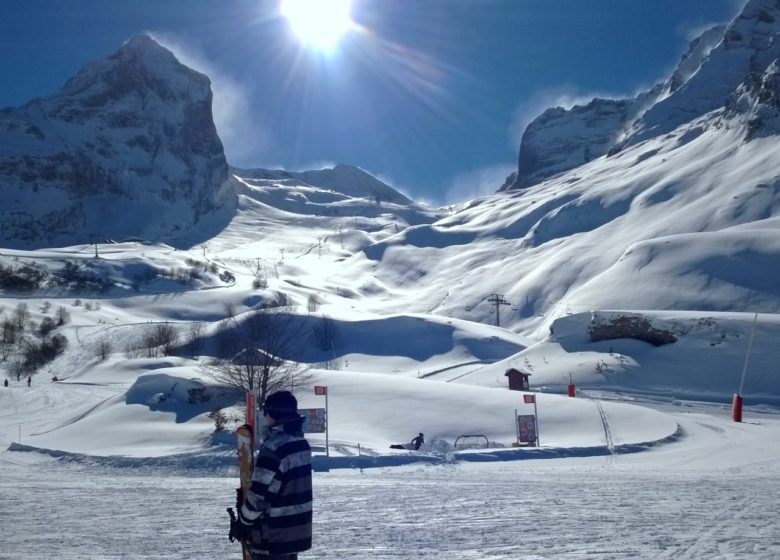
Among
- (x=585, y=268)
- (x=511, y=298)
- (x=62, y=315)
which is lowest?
(x=62, y=315)

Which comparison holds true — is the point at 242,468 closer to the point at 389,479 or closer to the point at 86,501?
the point at 86,501

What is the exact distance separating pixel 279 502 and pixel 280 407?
0.73m

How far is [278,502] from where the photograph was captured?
5590 mm

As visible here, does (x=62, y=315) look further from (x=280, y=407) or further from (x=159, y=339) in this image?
(x=280, y=407)

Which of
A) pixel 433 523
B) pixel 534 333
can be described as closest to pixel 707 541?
pixel 433 523

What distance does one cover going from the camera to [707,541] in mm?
8656

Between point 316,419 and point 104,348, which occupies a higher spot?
point 104,348

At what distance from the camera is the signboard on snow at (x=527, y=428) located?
22.7 meters

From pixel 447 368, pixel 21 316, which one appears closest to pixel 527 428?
pixel 447 368

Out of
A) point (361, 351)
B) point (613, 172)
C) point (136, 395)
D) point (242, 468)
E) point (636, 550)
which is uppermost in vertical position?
point (613, 172)

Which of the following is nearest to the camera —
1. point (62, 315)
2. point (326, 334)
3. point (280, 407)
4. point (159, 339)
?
point (280, 407)

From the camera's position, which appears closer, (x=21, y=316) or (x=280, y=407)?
(x=280, y=407)

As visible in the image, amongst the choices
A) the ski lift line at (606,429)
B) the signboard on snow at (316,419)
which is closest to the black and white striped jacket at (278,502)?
the signboard on snow at (316,419)

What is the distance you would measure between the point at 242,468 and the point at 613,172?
15932 cm
